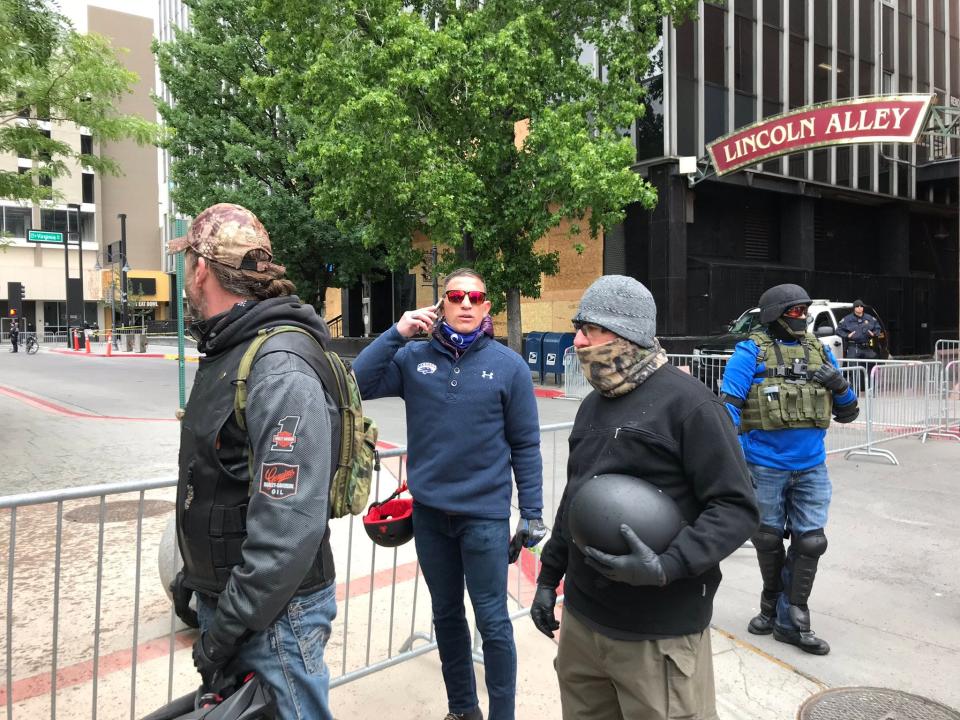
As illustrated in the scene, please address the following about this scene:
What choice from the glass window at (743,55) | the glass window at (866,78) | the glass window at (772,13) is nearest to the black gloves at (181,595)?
the glass window at (743,55)

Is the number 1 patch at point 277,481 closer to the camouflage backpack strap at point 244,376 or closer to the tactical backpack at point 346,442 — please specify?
the camouflage backpack strap at point 244,376

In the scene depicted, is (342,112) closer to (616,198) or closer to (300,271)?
(616,198)

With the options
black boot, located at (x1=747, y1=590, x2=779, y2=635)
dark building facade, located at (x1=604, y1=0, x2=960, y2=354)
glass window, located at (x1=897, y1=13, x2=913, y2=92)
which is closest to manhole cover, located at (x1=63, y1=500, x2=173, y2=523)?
black boot, located at (x1=747, y1=590, x2=779, y2=635)

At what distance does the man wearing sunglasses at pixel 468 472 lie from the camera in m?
3.17

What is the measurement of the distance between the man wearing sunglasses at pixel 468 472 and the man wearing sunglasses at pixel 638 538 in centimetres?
70

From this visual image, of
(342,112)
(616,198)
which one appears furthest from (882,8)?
(342,112)

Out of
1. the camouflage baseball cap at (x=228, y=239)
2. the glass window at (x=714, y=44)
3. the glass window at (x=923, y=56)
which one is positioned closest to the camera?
the camouflage baseball cap at (x=228, y=239)

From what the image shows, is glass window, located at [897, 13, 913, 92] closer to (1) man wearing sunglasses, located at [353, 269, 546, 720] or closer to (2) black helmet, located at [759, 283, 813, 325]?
(2) black helmet, located at [759, 283, 813, 325]

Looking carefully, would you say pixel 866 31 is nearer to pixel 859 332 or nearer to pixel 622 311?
pixel 859 332

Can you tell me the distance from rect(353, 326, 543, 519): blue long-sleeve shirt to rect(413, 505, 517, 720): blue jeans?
10cm

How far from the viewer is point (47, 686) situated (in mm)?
3670

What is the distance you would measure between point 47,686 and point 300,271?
22252 millimetres

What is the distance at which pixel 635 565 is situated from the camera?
210 cm

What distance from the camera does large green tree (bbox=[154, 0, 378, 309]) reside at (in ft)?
74.5
